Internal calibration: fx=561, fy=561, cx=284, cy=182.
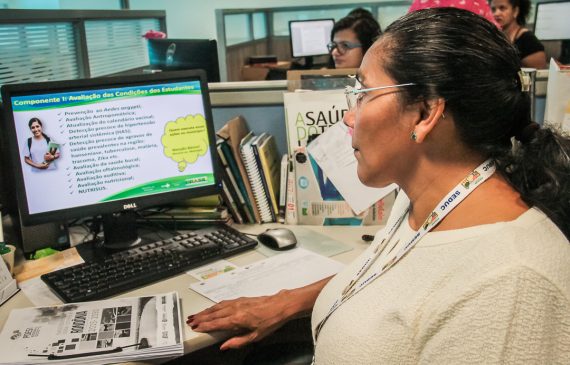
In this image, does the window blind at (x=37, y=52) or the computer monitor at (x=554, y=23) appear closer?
the window blind at (x=37, y=52)

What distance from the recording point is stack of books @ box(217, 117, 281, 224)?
160 cm

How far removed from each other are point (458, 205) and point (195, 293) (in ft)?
2.10

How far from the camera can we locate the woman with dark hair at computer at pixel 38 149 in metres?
1.36

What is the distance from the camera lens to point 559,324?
71cm

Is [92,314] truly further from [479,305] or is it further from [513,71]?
[513,71]

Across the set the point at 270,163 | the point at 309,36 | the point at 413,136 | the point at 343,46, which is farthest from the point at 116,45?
the point at 413,136

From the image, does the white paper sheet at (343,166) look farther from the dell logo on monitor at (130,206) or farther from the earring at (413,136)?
the earring at (413,136)

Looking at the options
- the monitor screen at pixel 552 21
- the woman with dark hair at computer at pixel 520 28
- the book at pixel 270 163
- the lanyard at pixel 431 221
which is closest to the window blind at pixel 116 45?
the book at pixel 270 163

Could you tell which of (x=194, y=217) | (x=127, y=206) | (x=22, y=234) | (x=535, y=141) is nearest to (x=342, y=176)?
(x=194, y=217)

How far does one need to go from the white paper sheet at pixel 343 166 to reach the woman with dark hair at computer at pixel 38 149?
0.70 metres

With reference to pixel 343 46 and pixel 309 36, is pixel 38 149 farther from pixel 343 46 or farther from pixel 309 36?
pixel 309 36

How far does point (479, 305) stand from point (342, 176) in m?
0.88

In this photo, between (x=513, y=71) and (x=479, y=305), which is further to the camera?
(x=513, y=71)

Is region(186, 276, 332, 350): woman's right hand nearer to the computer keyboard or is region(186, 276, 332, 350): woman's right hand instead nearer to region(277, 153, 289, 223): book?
the computer keyboard
